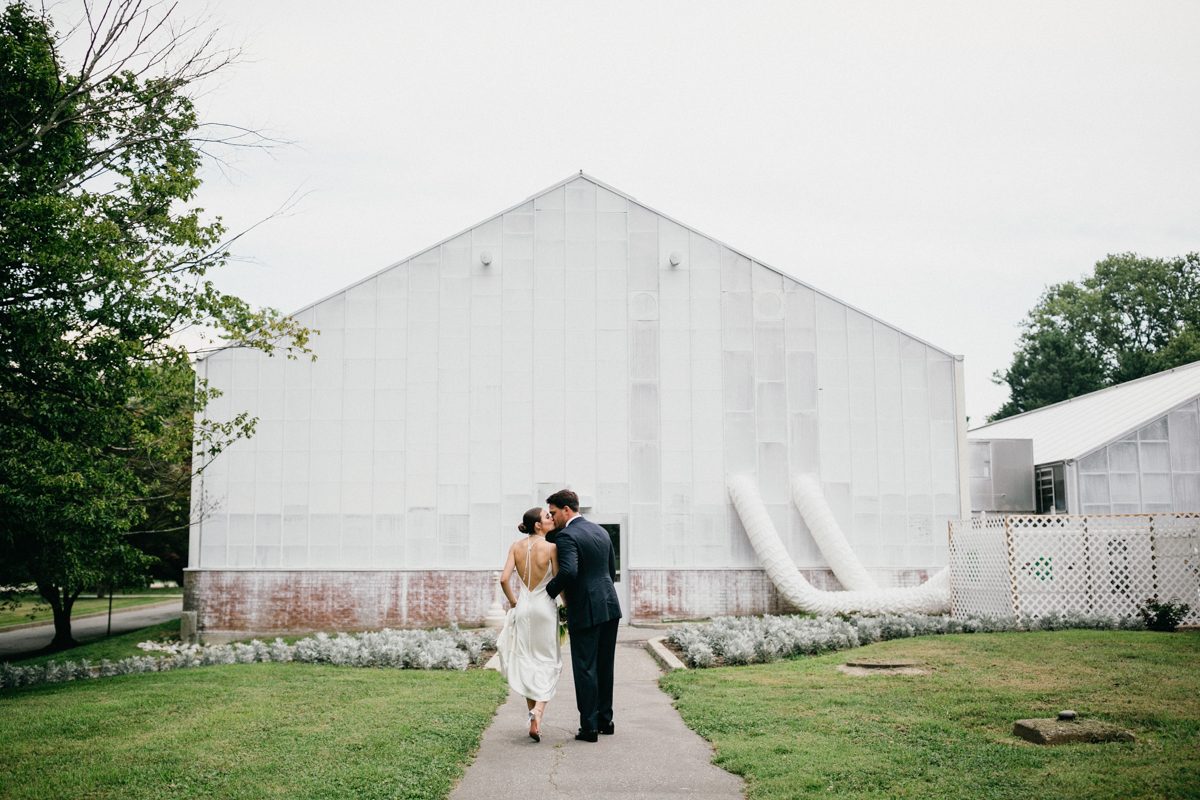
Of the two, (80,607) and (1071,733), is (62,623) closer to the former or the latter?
(80,607)

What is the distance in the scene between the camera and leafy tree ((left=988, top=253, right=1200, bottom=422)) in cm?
4931

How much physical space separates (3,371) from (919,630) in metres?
14.1

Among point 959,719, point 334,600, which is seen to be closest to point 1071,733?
point 959,719

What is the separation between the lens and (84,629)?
3102 centimetres

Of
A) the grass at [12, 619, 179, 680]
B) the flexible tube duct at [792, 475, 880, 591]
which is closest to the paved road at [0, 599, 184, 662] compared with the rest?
the grass at [12, 619, 179, 680]

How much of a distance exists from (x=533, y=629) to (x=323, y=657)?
714cm

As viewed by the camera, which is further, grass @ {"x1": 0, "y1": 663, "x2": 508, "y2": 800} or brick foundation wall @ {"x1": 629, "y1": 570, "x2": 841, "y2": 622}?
brick foundation wall @ {"x1": 629, "y1": 570, "x2": 841, "y2": 622}

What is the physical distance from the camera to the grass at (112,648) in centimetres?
2116

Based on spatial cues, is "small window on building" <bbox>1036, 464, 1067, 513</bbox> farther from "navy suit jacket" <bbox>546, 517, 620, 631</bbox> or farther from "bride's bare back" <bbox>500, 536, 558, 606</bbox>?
"bride's bare back" <bbox>500, 536, 558, 606</bbox>

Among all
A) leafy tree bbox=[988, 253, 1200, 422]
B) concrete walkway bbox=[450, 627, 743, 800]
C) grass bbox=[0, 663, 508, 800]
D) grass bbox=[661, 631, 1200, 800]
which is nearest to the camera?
grass bbox=[661, 631, 1200, 800]

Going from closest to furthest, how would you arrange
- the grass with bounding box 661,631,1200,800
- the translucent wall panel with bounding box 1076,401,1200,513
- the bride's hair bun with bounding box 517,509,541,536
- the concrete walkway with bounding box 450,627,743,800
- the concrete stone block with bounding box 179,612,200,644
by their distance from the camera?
the grass with bounding box 661,631,1200,800, the concrete walkway with bounding box 450,627,743,800, the bride's hair bun with bounding box 517,509,541,536, the concrete stone block with bounding box 179,612,200,644, the translucent wall panel with bounding box 1076,401,1200,513

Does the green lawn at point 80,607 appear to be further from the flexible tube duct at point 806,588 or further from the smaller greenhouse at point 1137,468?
the smaller greenhouse at point 1137,468

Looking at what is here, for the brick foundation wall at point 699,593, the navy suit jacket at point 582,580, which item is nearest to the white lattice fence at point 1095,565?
the brick foundation wall at point 699,593

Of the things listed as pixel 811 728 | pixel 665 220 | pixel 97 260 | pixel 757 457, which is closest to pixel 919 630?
pixel 757 457
